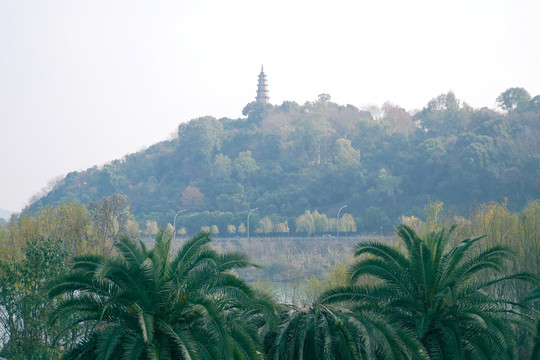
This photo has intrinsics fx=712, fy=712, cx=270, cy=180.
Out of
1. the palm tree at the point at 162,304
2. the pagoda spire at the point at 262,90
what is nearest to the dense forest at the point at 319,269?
the palm tree at the point at 162,304

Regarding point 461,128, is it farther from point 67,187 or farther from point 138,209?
point 67,187

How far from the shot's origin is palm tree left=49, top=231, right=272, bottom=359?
1449cm

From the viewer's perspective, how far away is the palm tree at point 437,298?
17.0 metres

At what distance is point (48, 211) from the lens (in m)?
34.0

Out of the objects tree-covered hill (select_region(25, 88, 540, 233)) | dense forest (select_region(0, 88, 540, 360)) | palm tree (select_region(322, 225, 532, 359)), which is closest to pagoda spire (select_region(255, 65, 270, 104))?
tree-covered hill (select_region(25, 88, 540, 233))

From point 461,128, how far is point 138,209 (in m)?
46.9

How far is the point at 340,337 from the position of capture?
52.3 ft

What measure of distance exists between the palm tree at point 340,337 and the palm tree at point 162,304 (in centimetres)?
107

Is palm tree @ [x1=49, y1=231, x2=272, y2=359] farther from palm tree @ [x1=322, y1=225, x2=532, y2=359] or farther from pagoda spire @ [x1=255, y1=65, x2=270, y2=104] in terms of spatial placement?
pagoda spire @ [x1=255, y1=65, x2=270, y2=104]

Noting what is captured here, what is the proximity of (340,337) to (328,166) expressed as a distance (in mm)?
86636

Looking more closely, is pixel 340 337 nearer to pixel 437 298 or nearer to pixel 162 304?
pixel 437 298

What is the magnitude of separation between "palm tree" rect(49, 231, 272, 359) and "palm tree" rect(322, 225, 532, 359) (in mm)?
3457

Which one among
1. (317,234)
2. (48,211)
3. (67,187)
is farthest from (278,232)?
(48,211)

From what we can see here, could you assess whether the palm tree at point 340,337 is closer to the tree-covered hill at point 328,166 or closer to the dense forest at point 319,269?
the dense forest at point 319,269
